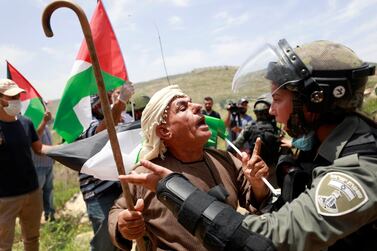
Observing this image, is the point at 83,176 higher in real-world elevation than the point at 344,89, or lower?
lower

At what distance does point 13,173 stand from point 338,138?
3732mm

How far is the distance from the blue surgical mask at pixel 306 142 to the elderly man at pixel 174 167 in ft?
1.22

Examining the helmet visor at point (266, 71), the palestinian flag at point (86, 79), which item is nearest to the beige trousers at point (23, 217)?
the palestinian flag at point (86, 79)

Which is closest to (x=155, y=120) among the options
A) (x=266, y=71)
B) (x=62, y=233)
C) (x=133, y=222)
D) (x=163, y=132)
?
(x=163, y=132)

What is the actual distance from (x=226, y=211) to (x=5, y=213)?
3592mm

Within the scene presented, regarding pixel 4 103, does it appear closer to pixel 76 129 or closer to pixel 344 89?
pixel 76 129

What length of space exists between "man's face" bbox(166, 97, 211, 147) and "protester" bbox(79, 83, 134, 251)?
1.20 m

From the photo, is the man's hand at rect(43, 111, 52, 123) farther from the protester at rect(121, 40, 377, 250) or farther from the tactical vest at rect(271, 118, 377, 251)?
the tactical vest at rect(271, 118, 377, 251)

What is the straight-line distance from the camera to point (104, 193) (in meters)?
3.47

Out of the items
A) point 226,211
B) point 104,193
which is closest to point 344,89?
point 226,211

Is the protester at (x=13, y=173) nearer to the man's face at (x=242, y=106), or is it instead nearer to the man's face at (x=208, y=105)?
the man's face at (x=242, y=106)

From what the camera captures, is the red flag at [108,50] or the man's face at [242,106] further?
the man's face at [242,106]

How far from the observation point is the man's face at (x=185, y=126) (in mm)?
2244

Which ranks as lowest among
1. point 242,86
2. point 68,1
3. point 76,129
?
point 76,129
